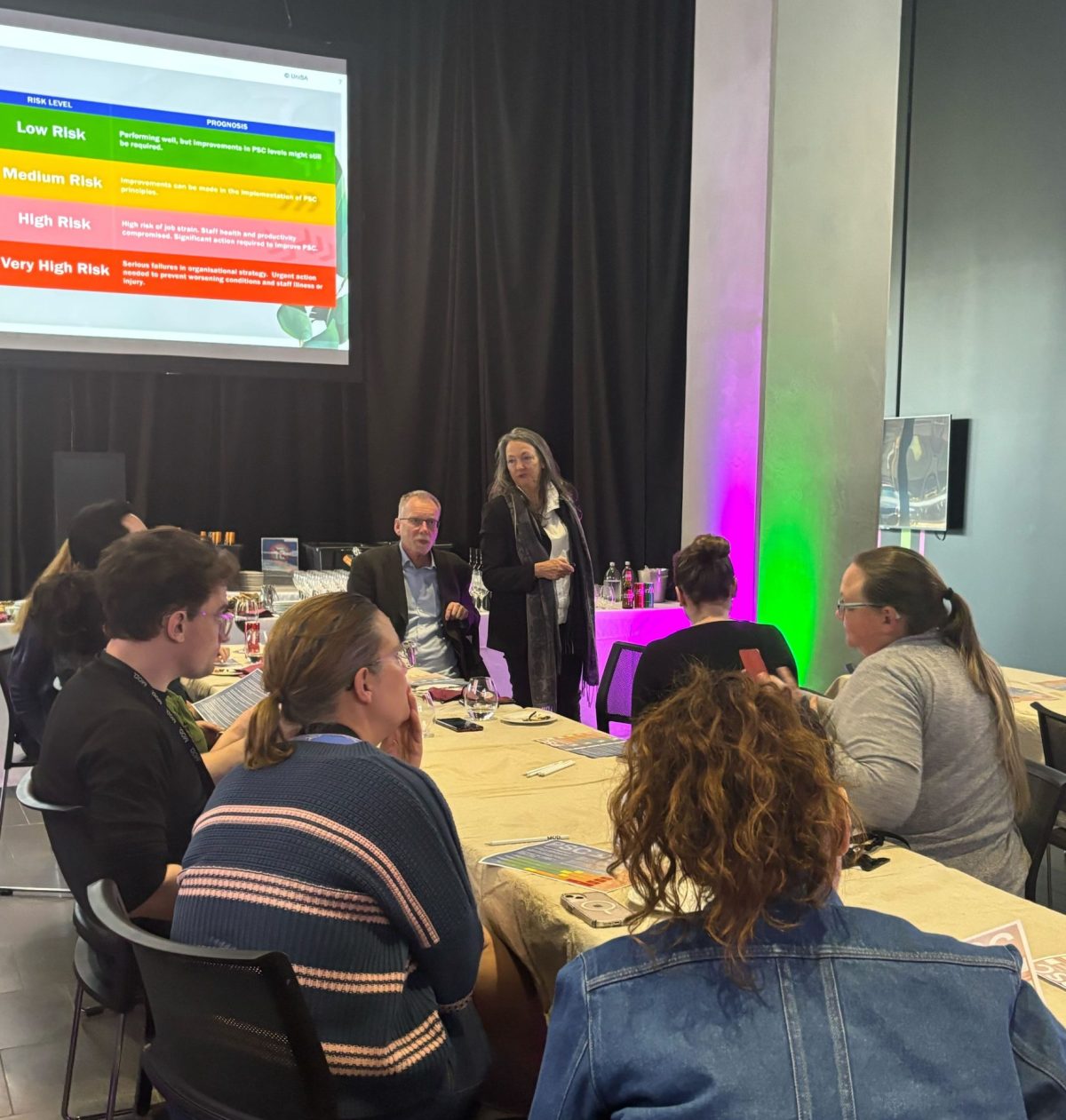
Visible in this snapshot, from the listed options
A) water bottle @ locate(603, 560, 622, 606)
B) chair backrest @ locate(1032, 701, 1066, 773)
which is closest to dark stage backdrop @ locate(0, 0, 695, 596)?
water bottle @ locate(603, 560, 622, 606)

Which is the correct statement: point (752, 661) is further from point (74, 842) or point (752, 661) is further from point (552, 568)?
point (552, 568)

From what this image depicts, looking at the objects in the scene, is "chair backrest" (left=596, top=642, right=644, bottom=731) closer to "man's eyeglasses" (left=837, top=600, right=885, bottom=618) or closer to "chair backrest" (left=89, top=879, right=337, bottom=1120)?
"man's eyeglasses" (left=837, top=600, right=885, bottom=618)

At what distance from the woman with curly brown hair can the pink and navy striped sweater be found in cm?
45

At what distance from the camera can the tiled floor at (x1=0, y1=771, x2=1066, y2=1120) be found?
2506mm

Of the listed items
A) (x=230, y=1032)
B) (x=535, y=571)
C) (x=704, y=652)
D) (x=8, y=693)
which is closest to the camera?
(x=230, y=1032)

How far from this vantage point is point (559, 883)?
5.75 feet

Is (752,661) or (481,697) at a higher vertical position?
(752,661)

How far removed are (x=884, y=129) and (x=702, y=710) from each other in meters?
5.01

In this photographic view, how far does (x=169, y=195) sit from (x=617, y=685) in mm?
3599

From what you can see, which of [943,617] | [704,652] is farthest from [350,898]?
[704,652]

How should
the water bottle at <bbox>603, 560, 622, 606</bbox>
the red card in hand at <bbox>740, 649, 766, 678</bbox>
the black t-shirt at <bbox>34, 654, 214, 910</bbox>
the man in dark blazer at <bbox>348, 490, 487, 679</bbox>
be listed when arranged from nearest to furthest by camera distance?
1. the black t-shirt at <bbox>34, 654, 214, 910</bbox>
2. the red card in hand at <bbox>740, 649, 766, 678</bbox>
3. the man in dark blazer at <bbox>348, 490, 487, 679</bbox>
4. the water bottle at <bbox>603, 560, 622, 606</bbox>

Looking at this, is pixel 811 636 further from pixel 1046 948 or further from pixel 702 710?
pixel 702 710

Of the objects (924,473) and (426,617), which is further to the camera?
(924,473)

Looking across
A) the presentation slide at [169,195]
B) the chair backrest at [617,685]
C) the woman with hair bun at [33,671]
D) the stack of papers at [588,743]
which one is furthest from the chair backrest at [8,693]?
the presentation slide at [169,195]
